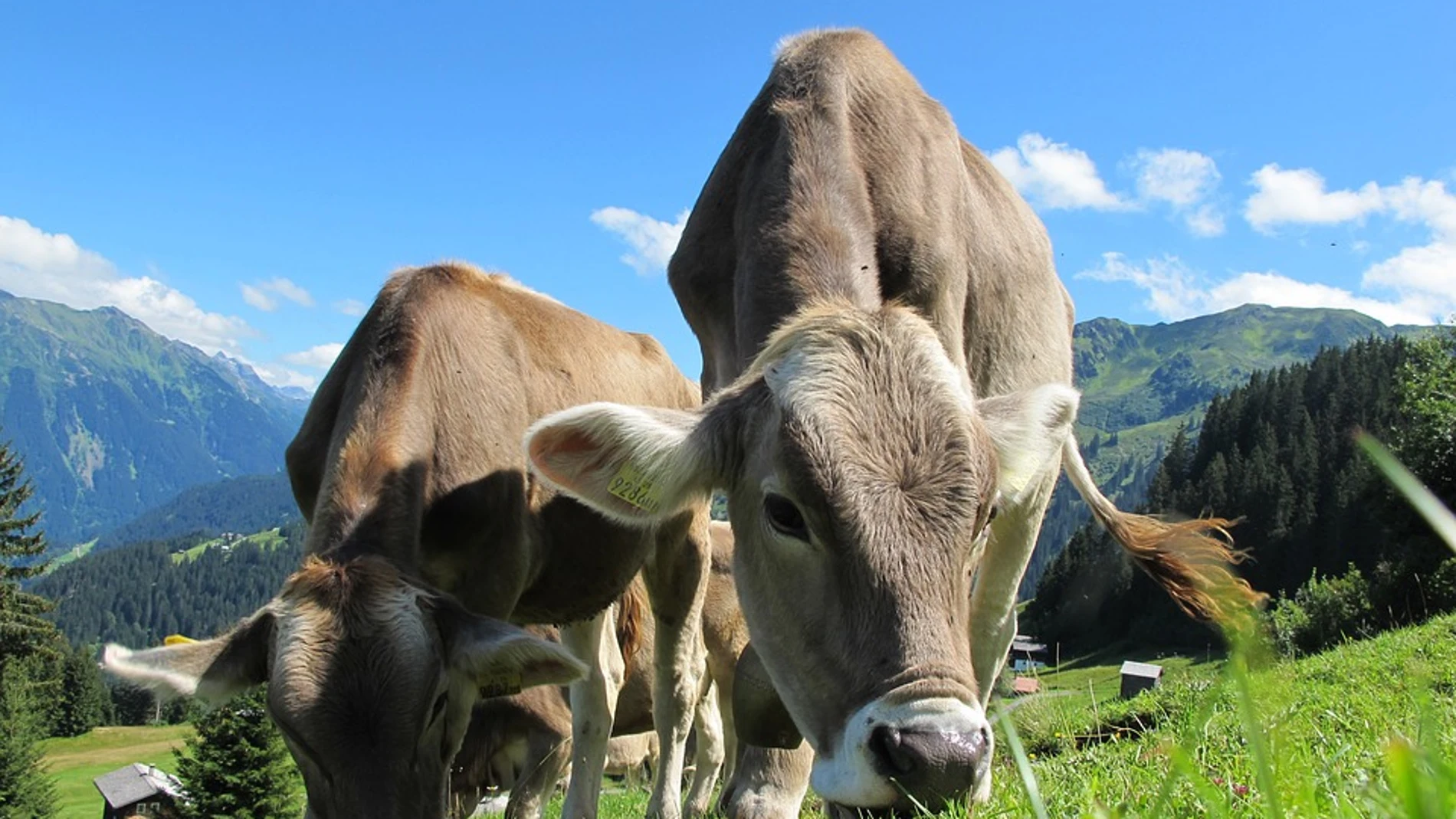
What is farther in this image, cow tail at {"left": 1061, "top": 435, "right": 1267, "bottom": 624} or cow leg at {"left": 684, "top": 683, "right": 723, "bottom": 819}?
cow leg at {"left": 684, "top": 683, "right": 723, "bottom": 819}

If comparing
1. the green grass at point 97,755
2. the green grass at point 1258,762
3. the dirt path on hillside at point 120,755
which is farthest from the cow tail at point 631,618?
the dirt path on hillside at point 120,755

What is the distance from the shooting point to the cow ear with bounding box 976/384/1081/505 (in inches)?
169

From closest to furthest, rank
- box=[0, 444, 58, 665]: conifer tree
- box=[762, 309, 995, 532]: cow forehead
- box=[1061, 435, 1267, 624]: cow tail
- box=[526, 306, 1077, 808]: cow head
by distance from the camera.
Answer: box=[526, 306, 1077, 808]: cow head → box=[762, 309, 995, 532]: cow forehead → box=[1061, 435, 1267, 624]: cow tail → box=[0, 444, 58, 665]: conifer tree

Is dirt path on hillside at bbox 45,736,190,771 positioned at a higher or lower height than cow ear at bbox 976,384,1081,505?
lower

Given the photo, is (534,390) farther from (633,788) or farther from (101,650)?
(633,788)

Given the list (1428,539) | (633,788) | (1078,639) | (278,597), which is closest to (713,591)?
(633,788)

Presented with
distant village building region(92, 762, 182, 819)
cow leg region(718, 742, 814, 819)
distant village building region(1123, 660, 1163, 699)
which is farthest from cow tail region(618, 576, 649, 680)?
distant village building region(92, 762, 182, 819)

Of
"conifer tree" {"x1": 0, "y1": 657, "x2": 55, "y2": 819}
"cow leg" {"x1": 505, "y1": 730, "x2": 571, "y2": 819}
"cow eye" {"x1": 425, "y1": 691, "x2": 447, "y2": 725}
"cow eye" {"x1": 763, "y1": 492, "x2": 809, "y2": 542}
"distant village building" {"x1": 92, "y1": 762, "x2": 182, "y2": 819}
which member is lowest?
"distant village building" {"x1": 92, "y1": 762, "x2": 182, "y2": 819}

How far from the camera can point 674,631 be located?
860cm

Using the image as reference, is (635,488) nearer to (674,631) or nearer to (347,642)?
(347,642)

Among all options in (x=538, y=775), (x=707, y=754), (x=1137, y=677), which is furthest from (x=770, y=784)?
(x=1137, y=677)

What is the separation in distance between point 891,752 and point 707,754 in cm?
796

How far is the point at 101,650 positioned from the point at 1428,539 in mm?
43949

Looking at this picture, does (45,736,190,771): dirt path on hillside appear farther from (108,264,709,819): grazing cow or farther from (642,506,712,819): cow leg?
(108,264,709,819): grazing cow
